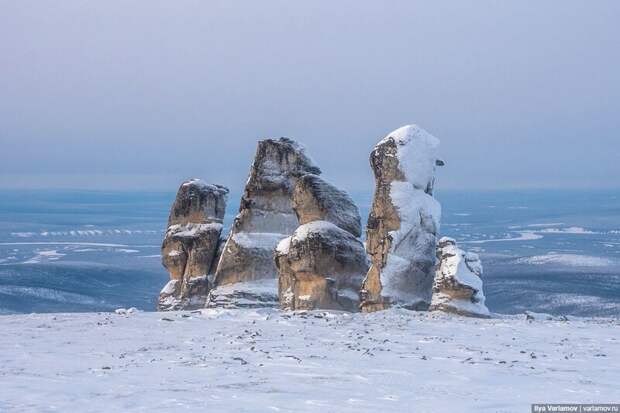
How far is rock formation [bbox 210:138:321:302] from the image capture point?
4088 cm

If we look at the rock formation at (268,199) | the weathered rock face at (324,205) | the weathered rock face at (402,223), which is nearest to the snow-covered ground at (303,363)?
the weathered rock face at (402,223)

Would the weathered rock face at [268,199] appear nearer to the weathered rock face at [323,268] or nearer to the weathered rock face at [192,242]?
the weathered rock face at [192,242]

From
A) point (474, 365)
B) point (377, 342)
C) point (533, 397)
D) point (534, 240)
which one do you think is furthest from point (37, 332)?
point (534, 240)

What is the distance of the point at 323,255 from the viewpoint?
110ft

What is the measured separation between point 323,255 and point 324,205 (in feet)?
8.45

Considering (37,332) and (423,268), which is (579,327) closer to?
(423,268)

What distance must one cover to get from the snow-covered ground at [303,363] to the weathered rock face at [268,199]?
11.6 meters

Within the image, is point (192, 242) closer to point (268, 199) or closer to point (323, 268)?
point (268, 199)

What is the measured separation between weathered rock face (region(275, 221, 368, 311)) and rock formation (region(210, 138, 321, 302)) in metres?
6.54

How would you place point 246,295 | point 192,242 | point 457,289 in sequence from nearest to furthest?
point 457,289 → point 246,295 → point 192,242

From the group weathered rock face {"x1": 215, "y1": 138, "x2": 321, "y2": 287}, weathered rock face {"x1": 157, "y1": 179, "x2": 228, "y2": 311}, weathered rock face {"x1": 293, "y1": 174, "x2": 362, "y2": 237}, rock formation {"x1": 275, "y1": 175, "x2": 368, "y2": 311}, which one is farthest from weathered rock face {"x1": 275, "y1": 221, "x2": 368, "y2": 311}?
weathered rock face {"x1": 157, "y1": 179, "x2": 228, "y2": 311}

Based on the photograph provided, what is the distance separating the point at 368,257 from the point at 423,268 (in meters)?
2.74

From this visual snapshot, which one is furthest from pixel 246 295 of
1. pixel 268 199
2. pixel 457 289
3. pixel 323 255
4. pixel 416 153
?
pixel 457 289

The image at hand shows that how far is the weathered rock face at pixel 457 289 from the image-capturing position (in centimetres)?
3059
